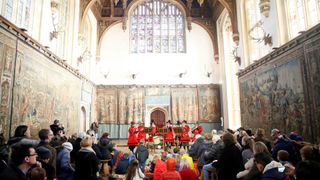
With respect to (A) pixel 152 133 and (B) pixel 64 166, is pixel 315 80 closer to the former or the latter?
(B) pixel 64 166

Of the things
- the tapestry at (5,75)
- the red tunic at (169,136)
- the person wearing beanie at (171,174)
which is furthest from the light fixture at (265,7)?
the tapestry at (5,75)

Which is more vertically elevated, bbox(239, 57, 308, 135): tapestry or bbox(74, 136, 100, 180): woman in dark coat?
bbox(239, 57, 308, 135): tapestry

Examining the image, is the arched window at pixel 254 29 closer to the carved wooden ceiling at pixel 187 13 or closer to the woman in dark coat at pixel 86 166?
the carved wooden ceiling at pixel 187 13

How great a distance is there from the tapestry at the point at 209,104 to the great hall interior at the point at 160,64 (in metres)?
0.08

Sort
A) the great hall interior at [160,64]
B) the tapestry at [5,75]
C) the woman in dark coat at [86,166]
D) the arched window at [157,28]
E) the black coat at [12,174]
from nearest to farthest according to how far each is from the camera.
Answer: the black coat at [12,174] → the woman in dark coat at [86,166] → the tapestry at [5,75] → the great hall interior at [160,64] → the arched window at [157,28]

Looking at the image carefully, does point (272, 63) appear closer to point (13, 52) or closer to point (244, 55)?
point (244, 55)

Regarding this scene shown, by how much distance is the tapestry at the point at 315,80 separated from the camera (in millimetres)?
7188

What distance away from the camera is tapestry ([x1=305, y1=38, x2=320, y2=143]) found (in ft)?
23.6

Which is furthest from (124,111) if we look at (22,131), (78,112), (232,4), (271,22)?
(22,131)

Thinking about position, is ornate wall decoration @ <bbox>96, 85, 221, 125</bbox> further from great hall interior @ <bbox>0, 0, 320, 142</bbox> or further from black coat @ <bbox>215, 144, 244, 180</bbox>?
black coat @ <bbox>215, 144, 244, 180</bbox>

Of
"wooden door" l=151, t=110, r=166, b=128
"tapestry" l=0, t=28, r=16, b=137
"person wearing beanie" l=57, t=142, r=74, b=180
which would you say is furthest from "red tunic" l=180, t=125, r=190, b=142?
"person wearing beanie" l=57, t=142, r=74, b=180

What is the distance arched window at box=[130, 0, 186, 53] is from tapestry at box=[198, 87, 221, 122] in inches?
156

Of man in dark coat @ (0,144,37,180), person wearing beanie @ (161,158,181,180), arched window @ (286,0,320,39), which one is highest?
arched window @ (286,0,320,39)

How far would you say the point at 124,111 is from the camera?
60.2 ft
